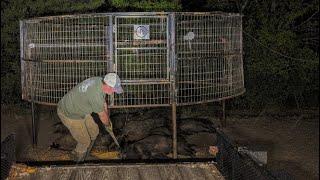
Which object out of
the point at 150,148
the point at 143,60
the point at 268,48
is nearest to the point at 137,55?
the point at 143,60

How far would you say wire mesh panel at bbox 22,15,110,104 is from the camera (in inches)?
329

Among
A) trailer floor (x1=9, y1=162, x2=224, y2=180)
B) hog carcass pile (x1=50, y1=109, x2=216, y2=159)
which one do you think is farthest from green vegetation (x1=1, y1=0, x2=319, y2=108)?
trailer floor (x1=9, y1=162, x2=224, y2=180)

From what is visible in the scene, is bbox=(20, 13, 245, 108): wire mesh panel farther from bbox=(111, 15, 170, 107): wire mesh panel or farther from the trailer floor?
the trailer floor

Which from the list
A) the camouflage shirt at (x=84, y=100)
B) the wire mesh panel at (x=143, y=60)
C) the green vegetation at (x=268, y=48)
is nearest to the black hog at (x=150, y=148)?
the wire mesh panel at (x=143, y=60)

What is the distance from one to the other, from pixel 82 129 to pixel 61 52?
1.65m

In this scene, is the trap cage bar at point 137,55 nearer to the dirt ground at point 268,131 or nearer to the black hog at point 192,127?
the dirt ground at point 268,131

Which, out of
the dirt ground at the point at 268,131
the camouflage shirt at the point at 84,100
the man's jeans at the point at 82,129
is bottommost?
the dirt ground at the point at 268,131

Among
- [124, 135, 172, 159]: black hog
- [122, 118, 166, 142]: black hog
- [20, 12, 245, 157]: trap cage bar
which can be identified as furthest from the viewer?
[122, 118, 166, 142]: black hog

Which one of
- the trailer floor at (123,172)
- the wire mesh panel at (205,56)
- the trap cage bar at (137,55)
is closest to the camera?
the trailer floor at (123,172)

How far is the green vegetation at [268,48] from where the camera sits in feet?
44.4

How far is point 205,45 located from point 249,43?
17.5 ft

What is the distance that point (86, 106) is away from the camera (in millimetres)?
7379

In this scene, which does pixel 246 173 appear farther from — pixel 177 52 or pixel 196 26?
pixel 196 26

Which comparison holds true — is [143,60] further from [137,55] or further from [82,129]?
[82,129]
